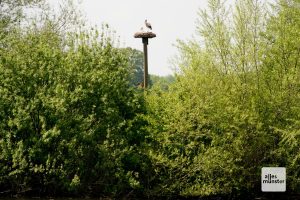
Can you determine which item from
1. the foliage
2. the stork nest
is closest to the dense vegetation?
the foliage

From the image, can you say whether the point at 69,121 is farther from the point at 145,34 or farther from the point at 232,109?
the point at 145,34

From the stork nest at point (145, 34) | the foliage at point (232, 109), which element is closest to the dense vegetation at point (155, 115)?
the foliage at point (232, 109)

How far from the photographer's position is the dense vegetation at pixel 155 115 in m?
12.3

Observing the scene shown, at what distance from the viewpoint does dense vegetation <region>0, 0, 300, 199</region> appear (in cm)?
1230

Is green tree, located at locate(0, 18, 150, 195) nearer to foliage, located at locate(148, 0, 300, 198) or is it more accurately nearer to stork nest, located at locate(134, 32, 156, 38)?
foliage, located at locate(148, 0, 300, 198)

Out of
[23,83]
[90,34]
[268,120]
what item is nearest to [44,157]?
[23,83]

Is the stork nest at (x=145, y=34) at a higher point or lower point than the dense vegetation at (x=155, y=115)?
higher

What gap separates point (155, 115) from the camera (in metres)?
13.5

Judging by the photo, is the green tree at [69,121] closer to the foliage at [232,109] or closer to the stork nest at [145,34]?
the foliage at [232,109]

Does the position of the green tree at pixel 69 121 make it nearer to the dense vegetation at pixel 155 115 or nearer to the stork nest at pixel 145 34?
the dense vegetation at pixel 155 115

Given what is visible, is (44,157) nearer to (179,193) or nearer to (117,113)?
Answer: (117,113)

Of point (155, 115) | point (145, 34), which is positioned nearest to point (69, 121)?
point (155, 115)

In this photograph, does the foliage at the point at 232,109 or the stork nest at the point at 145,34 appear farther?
the stork nest at the point at 145,34

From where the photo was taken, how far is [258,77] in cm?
1373
